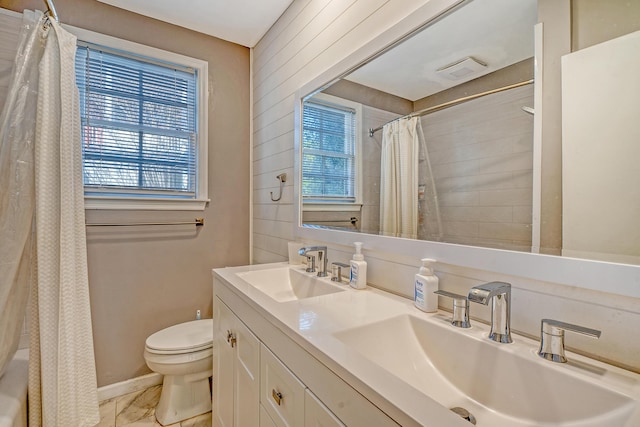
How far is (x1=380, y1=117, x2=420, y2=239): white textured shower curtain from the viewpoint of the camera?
1.10 m

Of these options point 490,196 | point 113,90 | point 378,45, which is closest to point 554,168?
point 490,196

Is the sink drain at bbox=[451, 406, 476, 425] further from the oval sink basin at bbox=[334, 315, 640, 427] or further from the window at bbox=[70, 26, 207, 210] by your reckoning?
the window at bbox=[70, 26, 207, 210]

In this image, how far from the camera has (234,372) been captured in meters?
1.23

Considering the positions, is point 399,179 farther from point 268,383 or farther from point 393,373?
point 268,383

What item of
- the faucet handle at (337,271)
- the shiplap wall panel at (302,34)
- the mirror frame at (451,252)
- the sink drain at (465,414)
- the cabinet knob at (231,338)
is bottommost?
the cabinet knob at (231,338)

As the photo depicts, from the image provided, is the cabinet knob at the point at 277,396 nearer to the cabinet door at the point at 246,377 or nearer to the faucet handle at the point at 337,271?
the cabinet door at the point at 246,377

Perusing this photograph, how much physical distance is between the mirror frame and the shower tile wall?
50 millimetres

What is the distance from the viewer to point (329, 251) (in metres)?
1.49

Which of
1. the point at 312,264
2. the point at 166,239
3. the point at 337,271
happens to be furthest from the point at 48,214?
the point at 337,271

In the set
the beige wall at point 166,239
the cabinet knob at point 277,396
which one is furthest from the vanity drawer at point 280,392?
the beige wall at point 166,239

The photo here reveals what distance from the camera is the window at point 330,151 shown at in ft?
4.60

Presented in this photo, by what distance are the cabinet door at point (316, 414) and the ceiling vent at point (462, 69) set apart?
3.31ft

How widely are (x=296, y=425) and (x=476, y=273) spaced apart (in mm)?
633

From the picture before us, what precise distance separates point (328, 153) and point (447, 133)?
2.27ft
